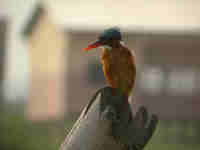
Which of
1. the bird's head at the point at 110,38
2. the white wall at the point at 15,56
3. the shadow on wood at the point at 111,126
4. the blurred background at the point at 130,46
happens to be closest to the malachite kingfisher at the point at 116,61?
the bird's head at the point at 110,38

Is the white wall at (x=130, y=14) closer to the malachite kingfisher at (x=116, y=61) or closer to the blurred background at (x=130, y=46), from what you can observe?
the blurred background at (x=130, y=46)

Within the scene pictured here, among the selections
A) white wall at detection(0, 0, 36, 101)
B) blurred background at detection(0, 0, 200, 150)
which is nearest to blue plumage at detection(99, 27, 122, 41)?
blurred background at detection(0, 0, 200, 150)

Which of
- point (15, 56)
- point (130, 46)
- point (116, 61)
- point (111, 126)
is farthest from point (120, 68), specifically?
point (15, 56)

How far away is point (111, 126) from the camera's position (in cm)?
150

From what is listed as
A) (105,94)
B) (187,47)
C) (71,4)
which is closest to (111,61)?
(105,94)

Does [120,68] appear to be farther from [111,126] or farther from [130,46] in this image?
[130,46]

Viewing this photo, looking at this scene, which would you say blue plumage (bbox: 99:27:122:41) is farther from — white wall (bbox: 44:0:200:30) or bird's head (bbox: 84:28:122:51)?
white wall (bbox: 44:0:200:30)

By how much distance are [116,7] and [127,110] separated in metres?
15.3

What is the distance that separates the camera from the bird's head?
2.45 m

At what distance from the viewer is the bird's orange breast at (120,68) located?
6.76 feet

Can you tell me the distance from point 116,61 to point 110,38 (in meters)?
0.16

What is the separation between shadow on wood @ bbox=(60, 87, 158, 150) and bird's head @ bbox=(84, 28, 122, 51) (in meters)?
0.90

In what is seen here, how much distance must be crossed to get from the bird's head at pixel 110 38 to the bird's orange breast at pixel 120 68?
0.03 m

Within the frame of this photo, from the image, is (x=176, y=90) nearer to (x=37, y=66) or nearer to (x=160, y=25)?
(x=160, y=25)
